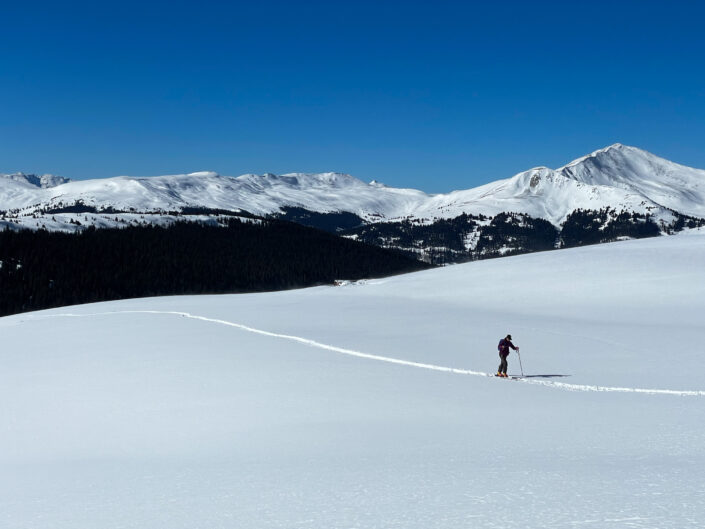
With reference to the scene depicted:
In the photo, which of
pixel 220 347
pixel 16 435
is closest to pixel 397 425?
pixel 16 435

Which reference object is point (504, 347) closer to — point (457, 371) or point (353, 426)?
point (457, 371)

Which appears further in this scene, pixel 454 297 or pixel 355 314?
pixel 454 297

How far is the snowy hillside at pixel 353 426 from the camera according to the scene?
402 inches

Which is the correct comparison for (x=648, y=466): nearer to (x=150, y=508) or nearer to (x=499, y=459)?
(x=499, y=459)

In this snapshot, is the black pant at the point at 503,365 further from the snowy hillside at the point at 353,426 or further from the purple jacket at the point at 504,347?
the snowy hillside at the point at 353,426

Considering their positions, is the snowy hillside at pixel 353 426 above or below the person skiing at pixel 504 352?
below

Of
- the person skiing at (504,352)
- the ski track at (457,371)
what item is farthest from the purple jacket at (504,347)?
the ski track at (457,371)

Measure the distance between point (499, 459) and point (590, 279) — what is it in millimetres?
55959

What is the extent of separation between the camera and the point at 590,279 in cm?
6425

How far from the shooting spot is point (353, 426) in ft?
54.8

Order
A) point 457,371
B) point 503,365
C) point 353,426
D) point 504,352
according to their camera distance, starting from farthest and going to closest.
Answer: point 457,371, point 503,365, point 504,352, point 353,426

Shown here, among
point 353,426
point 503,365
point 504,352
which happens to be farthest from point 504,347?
point 353,426

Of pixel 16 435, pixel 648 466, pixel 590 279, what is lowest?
pixel 16 435

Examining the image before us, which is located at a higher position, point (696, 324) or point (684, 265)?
point (684, 265)
